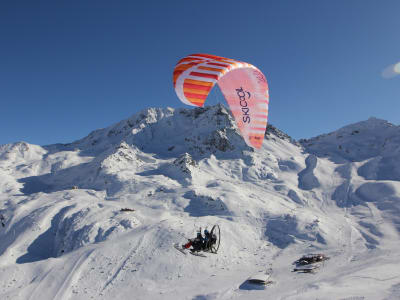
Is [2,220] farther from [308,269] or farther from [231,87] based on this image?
[308,269]

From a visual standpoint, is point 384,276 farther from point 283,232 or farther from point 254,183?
point 254,183

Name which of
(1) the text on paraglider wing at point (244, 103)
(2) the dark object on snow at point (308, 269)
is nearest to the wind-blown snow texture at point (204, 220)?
(2) the dark object on snow at point (308, 269)

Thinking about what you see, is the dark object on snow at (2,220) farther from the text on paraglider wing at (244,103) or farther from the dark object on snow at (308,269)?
the text on paraglider wing at (244,103)

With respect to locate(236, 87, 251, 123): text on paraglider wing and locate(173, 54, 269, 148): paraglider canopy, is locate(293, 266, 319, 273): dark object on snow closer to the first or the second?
locate(173, 54, 269, 148): paraglider canopy

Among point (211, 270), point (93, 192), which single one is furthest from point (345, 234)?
point (93, 192)

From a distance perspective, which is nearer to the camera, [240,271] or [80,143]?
[240,271]

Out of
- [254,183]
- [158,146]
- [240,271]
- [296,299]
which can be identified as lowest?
[240,271]

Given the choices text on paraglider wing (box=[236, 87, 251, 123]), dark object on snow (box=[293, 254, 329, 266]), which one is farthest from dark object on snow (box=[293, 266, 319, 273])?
text on paraglider wing (box=[236, 87, 251, 123])
